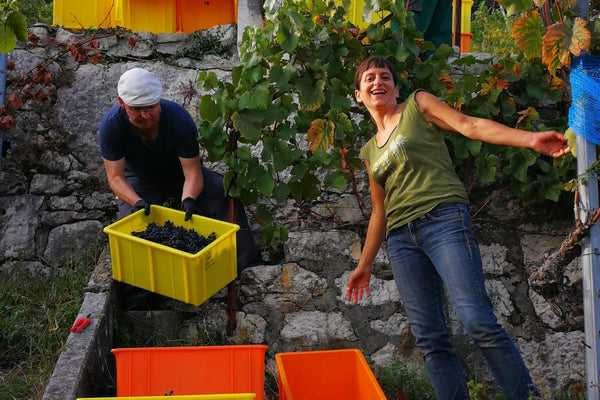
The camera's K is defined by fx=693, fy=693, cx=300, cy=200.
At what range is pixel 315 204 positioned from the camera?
418 cm

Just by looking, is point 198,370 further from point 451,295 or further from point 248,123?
point 248,123

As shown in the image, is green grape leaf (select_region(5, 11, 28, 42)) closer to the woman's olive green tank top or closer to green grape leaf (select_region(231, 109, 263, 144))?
green grape leaf (select_region(231, 109, 263, 144))

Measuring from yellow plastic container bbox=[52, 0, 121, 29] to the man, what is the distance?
214cm

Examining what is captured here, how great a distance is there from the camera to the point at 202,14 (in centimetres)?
598

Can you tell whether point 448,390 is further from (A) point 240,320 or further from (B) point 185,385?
(A) point 240,320

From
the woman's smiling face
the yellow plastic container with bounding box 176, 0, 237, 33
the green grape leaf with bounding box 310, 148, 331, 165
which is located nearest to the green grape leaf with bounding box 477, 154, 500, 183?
the green grape leaf with bounding box 310, 148, 331, 165

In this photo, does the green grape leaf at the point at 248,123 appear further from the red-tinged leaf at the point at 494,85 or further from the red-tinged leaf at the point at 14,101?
the red-tinged leaf at the point at 14,101

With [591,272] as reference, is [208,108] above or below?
above

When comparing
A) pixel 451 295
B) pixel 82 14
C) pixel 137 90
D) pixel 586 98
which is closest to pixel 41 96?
pixel 137 90

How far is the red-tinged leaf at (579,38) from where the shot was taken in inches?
96.0

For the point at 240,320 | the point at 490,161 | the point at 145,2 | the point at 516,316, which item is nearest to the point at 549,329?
the point at 516,316

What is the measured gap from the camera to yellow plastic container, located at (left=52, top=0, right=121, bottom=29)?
5586 mm

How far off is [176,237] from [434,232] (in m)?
1.30

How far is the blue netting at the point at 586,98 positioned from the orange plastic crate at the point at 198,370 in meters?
1.52
